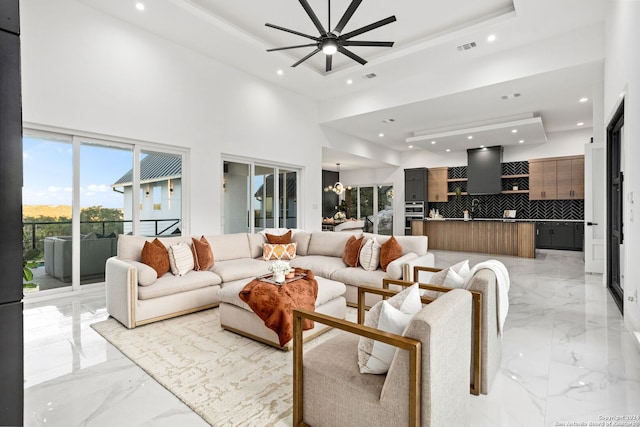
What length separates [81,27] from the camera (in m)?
4.34

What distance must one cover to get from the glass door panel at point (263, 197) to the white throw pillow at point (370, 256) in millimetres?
3380

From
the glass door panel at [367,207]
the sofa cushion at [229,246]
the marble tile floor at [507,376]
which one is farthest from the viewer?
the glass door panel at [367,207]

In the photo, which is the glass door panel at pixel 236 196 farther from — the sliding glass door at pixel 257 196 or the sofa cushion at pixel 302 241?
the sofa cushion at pixel 302 241

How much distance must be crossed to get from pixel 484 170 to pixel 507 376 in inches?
328

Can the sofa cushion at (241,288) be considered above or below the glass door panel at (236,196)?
below

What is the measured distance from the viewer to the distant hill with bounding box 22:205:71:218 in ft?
13.8

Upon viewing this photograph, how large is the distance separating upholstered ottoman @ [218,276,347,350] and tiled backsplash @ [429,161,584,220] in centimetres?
827

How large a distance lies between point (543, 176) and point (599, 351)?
7.75 m

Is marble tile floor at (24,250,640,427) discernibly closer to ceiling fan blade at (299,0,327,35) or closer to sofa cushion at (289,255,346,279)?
sofa cushion at (289,255,346,279)

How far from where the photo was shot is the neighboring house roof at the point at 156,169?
505cm

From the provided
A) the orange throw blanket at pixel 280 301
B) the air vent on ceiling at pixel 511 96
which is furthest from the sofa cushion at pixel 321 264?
the air vent on ceiling at pixel 511 96

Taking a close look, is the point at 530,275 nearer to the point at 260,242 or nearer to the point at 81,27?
the point at 260,242

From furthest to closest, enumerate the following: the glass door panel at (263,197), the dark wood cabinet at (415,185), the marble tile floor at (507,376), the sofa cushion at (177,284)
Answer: the dark wood cabinet at (415,185)
the glass door panel at (263,197)
the sofa cushion at (177,284)
the marble tile floor at (507,376)

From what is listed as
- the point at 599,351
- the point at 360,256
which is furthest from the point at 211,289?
the point at 599,351
